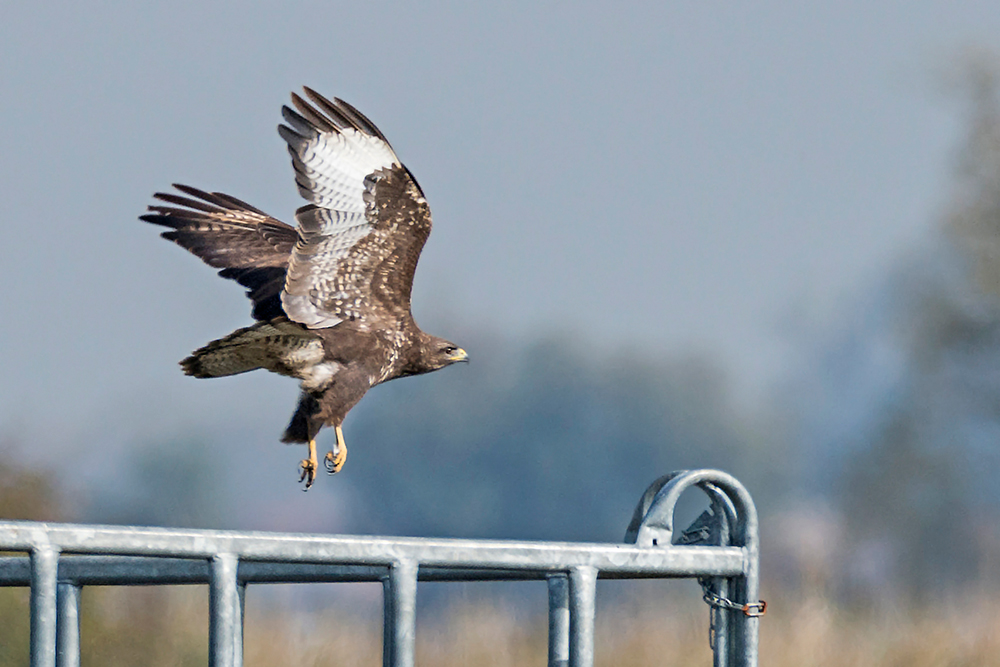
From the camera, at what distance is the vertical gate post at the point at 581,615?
7.56 feet

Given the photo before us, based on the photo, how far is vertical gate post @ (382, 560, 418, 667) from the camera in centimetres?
222

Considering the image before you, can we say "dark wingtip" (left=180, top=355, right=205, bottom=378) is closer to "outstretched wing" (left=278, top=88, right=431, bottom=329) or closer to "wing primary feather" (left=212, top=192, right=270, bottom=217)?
"outstretched wing" (left=278, top=88, right=431, bottom=329)

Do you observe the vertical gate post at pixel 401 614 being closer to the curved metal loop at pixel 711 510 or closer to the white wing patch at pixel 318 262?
the curved metal loop at pixel 711 510

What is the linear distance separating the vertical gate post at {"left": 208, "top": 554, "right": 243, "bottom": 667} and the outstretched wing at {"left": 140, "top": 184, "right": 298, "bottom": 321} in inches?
192

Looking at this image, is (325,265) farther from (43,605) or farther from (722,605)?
(43,605)

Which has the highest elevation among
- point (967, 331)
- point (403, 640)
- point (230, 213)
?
point (967, 331)

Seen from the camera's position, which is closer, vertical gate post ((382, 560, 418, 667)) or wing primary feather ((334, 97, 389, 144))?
vertical gate post ((382, 560, 418, 667))

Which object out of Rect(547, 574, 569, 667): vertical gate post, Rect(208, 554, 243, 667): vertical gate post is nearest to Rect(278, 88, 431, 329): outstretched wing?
Rect(547, 574, 569, 667): vertical gate post

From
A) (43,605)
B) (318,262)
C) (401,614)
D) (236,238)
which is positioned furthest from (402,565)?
(236,238)

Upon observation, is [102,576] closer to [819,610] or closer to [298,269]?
[298,269]

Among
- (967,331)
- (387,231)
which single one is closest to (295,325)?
(387,231)

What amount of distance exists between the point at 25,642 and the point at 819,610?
6265 millimetres

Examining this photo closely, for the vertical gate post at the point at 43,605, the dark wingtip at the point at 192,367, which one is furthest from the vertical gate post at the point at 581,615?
the dark wingtip at the point at 192,367

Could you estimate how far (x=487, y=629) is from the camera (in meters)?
10.7
